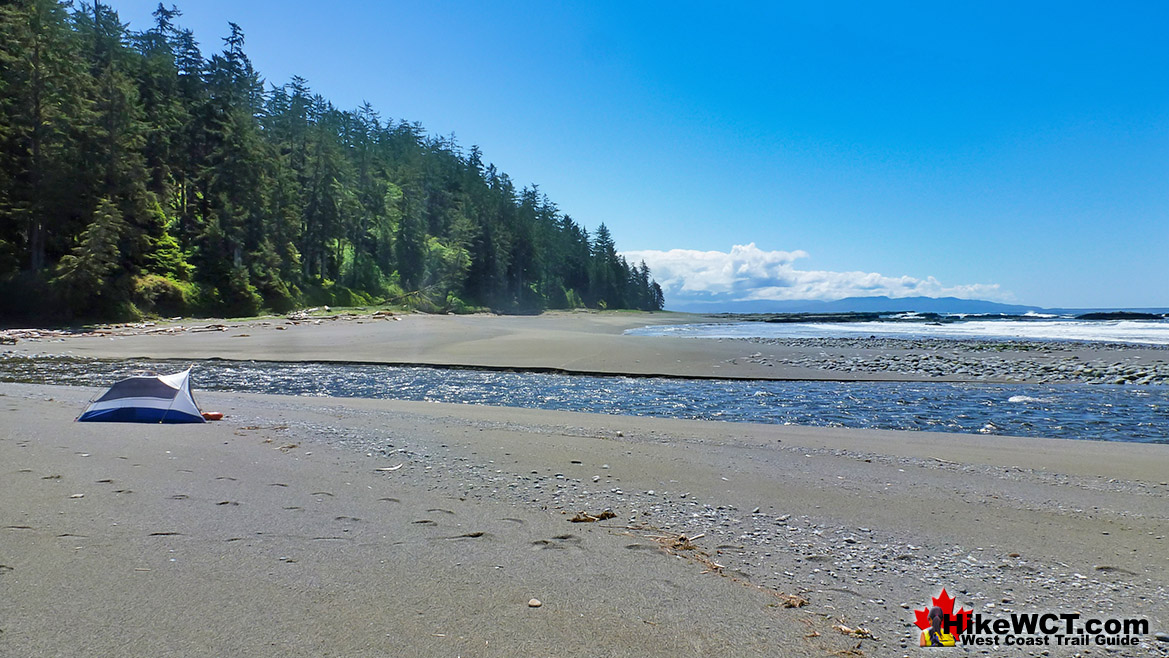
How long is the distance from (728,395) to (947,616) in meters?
10.4

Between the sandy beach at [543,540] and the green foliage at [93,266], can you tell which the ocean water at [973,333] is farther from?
the green foliage at [93,266]

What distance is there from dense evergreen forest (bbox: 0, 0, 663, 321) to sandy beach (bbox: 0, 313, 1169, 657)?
31.3 meters

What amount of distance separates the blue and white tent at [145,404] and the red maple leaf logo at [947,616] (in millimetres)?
8750

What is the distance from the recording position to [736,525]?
432 centimetres

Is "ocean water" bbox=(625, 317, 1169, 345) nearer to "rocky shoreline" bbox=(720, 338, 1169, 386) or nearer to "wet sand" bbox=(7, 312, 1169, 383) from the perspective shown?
"rocky shoreline" bbox=(720, 338, 1169, 386)

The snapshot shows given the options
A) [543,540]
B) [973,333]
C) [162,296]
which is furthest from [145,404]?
[973,333]

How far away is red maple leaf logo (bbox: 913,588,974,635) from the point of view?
284cm

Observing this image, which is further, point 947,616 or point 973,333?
point 973,333

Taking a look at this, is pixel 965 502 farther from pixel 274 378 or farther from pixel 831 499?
pixel 274 378

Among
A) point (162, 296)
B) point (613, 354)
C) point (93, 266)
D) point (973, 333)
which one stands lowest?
point (613, 354)

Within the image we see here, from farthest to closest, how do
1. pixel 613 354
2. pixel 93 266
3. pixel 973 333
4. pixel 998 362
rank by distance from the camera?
pixel 973 333, pixel 93 266, pixel 613 354, pixel 998 362

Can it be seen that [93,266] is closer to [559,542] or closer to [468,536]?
[468,536]

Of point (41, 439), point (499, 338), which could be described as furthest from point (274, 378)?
point (499, 338)

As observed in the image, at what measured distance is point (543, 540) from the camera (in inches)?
153
